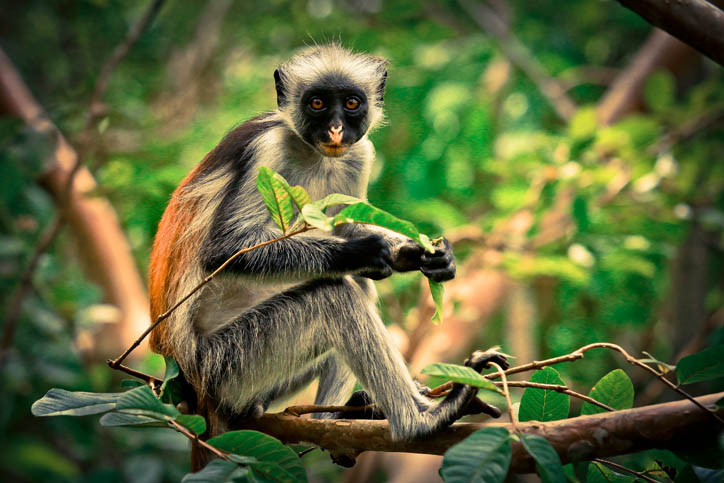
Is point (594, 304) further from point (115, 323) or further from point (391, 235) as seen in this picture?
point (115, 323)

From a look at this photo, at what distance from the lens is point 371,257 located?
3463 mm

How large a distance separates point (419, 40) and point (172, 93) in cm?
531

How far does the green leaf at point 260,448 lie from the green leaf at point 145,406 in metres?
0.24

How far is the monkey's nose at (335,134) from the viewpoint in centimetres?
392

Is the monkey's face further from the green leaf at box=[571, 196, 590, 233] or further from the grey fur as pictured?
the green leaf at box=[571, 196, 590, 233]

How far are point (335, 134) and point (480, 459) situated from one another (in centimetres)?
239

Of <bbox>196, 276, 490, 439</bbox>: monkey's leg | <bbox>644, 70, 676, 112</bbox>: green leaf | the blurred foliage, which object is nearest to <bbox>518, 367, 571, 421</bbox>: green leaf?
<bbox>196, 276, 490, 439</bbox>: monkey's leg

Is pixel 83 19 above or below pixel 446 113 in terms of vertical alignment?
above

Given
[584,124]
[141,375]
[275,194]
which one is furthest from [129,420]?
[584,124]

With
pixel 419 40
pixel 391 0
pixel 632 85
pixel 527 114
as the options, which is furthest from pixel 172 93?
pixel 632 85

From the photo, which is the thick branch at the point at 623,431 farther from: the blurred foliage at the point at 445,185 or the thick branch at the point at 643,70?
the thick branch at the point at 643,70

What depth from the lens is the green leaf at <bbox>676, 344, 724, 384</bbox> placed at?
2.37 meters

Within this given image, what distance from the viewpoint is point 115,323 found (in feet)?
24.0

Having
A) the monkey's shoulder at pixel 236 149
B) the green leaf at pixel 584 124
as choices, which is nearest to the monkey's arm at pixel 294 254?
the monkey's shoulder at pixel 236 149
